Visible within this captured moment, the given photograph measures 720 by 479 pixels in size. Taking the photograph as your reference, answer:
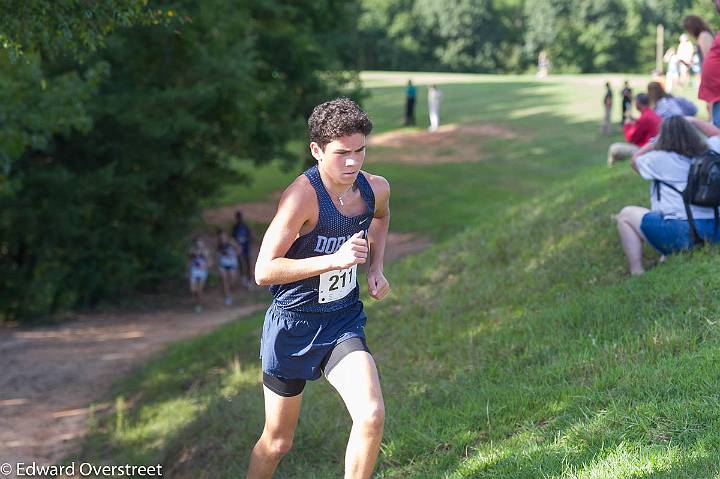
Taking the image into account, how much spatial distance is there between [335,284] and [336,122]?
0.84 m

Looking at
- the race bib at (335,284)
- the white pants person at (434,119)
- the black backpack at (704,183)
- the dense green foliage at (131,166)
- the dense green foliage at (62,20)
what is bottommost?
the white pants person at (434,119)

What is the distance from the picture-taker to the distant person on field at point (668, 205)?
751 cm

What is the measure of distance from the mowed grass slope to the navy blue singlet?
1.33 m

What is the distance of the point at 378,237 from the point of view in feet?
18.1

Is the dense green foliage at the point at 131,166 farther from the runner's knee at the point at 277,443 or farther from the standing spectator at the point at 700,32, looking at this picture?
the runner's knee at the point at 277,443

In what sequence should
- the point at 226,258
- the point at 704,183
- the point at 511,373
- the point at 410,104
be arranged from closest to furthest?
the point at 511,373 < the point at 704,183 < the point at 226,258 < the point at 410,104

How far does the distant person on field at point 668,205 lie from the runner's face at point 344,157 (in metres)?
3.63

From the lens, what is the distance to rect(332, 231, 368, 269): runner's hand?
444 cm

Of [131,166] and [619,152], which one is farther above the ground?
[619,152]

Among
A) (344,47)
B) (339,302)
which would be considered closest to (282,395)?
(339,302)

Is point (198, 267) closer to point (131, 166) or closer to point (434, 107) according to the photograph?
point (131, 166)

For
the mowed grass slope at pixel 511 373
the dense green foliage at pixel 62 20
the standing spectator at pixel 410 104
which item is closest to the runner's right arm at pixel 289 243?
the mowed grass slope at pixel 511 373

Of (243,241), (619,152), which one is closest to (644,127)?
(619,152)

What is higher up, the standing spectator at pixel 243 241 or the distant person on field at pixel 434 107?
the standing spectator at pixel 243 241
